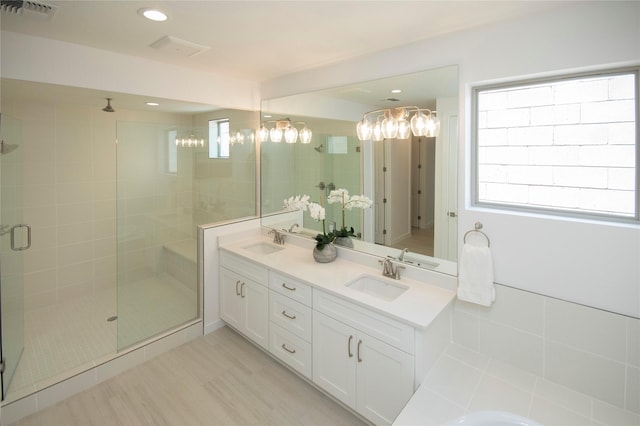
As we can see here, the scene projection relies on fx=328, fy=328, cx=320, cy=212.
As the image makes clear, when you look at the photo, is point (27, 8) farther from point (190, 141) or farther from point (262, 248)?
point (262, 248)

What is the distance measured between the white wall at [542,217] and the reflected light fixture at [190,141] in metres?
2.14

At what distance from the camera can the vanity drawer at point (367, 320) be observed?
1783 millimetres

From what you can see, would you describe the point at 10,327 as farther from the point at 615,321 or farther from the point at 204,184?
the point at 615,321

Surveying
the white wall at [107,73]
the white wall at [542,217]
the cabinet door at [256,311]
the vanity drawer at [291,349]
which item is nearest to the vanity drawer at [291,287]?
the cabinet door at [256,311]

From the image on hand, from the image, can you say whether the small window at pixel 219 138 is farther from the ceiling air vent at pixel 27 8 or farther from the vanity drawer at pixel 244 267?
the ceiling air vent at pixel 27 8

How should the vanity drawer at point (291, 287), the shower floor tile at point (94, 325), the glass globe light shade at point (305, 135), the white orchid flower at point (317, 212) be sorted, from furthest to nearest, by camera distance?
the glass globe light shade at point (305, 135), the white orchid flower at point (317, 212), the shower floor tile at point (94, 325), the vanity drawer at point (291, 287)

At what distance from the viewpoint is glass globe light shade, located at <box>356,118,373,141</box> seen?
2574 mm

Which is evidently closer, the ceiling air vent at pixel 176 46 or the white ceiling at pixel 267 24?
the white ceiling at pixel 267 24

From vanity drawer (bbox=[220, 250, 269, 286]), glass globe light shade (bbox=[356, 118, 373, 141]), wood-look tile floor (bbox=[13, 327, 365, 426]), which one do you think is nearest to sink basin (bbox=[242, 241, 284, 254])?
vanity drawer (bbox=[220, 250, 269, 286])

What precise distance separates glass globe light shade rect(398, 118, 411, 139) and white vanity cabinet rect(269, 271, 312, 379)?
128 centimetres

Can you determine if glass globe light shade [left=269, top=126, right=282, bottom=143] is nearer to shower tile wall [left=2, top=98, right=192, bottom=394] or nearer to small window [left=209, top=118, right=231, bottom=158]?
small window [left=209, top=118, right=231, bottom=158]

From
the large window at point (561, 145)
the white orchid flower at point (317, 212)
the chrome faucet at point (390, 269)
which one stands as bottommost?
the chrome faucet at point (390, 269)

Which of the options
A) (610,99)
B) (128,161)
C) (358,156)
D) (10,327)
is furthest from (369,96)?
(10,327)

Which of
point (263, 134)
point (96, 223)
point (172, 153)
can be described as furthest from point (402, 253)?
point (96, 223)
